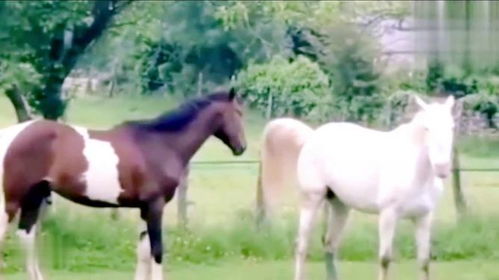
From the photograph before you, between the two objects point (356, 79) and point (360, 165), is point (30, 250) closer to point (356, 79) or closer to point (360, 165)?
point (360, 165)

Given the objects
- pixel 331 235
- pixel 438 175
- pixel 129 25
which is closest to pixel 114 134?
pixel 331 235

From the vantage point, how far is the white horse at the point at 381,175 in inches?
213

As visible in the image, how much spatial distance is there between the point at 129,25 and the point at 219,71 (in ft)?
22.7

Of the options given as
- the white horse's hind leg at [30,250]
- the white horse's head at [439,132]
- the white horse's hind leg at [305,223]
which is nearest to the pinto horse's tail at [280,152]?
the white horse's hind leg at [305,223]

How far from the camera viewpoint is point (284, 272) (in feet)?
23.6

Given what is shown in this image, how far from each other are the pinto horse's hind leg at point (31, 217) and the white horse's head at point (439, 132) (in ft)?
7.50

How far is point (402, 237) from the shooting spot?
8055mm

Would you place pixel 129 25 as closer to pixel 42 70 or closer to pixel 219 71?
pixel 42 70

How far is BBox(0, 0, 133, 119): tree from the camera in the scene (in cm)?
856

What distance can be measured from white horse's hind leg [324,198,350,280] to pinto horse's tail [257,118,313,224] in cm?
→ 45

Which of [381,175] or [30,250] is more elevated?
[381,175]

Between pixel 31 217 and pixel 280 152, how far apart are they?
181 cm

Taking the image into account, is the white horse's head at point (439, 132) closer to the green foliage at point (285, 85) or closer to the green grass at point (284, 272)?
the green grass at point (284, 272)

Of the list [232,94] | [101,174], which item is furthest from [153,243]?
[232,94]
